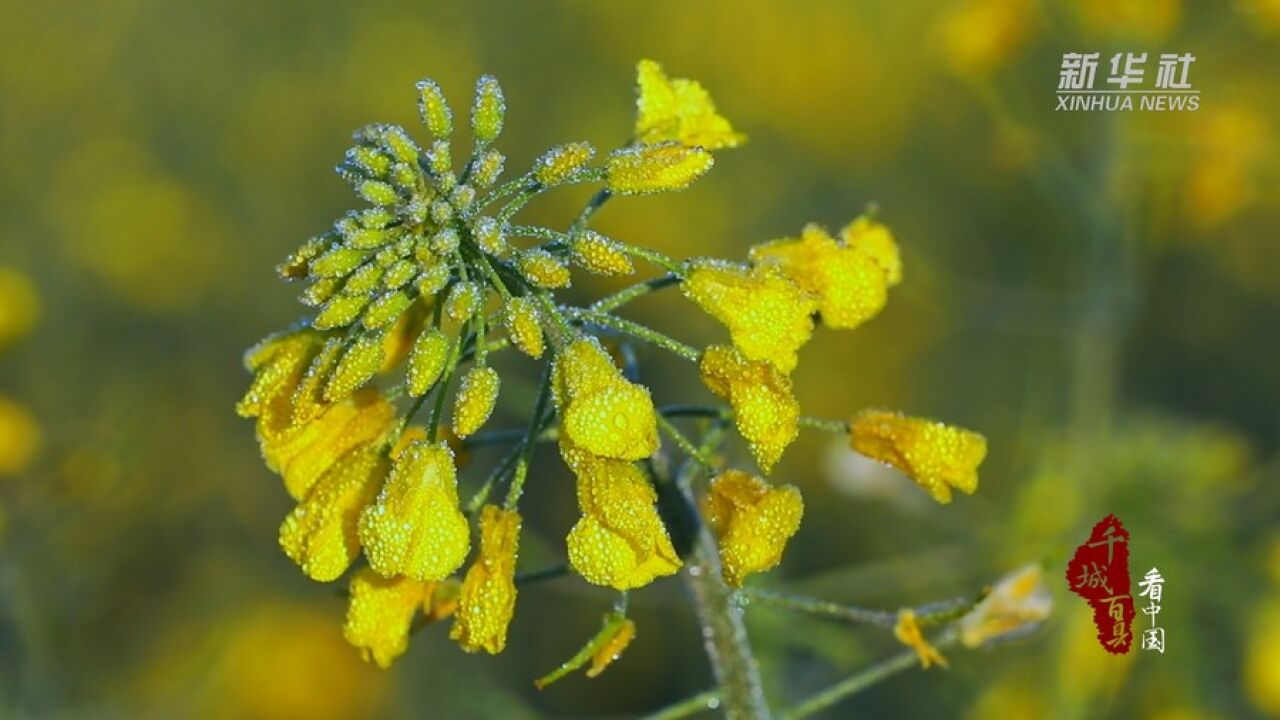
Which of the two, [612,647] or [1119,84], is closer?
[612,647]

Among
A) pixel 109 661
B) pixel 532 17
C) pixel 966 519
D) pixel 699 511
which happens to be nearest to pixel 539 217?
pixel 532 17

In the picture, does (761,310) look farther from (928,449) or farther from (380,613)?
(380,613)

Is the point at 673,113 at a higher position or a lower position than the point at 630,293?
higher

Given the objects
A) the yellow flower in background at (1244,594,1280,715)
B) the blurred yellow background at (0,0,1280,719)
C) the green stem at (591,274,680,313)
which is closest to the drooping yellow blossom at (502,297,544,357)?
the green stem at (591,274,680,313)

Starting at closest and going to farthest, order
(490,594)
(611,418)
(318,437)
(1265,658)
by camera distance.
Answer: (611,418), (490,594), (318,437), (1265,658)

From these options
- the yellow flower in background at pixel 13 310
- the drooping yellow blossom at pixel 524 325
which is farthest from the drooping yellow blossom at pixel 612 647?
the yellow flower in background at pixel 13 310

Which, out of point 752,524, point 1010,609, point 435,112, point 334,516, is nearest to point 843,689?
point 1010,609
